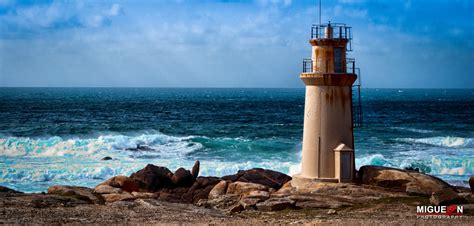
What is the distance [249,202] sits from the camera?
16703 millimetres

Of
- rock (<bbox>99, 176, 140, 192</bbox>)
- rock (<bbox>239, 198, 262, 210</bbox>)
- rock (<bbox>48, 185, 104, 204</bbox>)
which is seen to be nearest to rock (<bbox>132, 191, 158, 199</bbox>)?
rock (<bbox>99, 176, 140, 192</bbox>)

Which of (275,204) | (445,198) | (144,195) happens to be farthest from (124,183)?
(445,198)

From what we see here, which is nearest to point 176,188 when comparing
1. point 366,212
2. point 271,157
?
point 366,212

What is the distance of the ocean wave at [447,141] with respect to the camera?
38.4 m

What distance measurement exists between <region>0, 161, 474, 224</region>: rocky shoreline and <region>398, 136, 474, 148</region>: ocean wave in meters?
20.5

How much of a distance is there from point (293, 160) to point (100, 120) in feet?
96.5

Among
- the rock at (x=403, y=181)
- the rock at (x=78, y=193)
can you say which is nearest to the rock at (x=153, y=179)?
the rock at (x=78, y=193)

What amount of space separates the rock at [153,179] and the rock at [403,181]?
275 inches

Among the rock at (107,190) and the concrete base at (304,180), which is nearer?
the concrete base at (304,180)

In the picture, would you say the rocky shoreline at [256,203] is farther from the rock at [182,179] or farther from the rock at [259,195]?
the rock at [182,179]

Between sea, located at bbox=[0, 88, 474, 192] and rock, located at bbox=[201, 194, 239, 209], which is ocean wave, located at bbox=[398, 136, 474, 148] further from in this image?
rock, located at bbox=[201, 194, 239, 209]

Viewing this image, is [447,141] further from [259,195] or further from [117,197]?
[117,197]

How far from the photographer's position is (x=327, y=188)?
688 inches

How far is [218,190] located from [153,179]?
3.48 m
